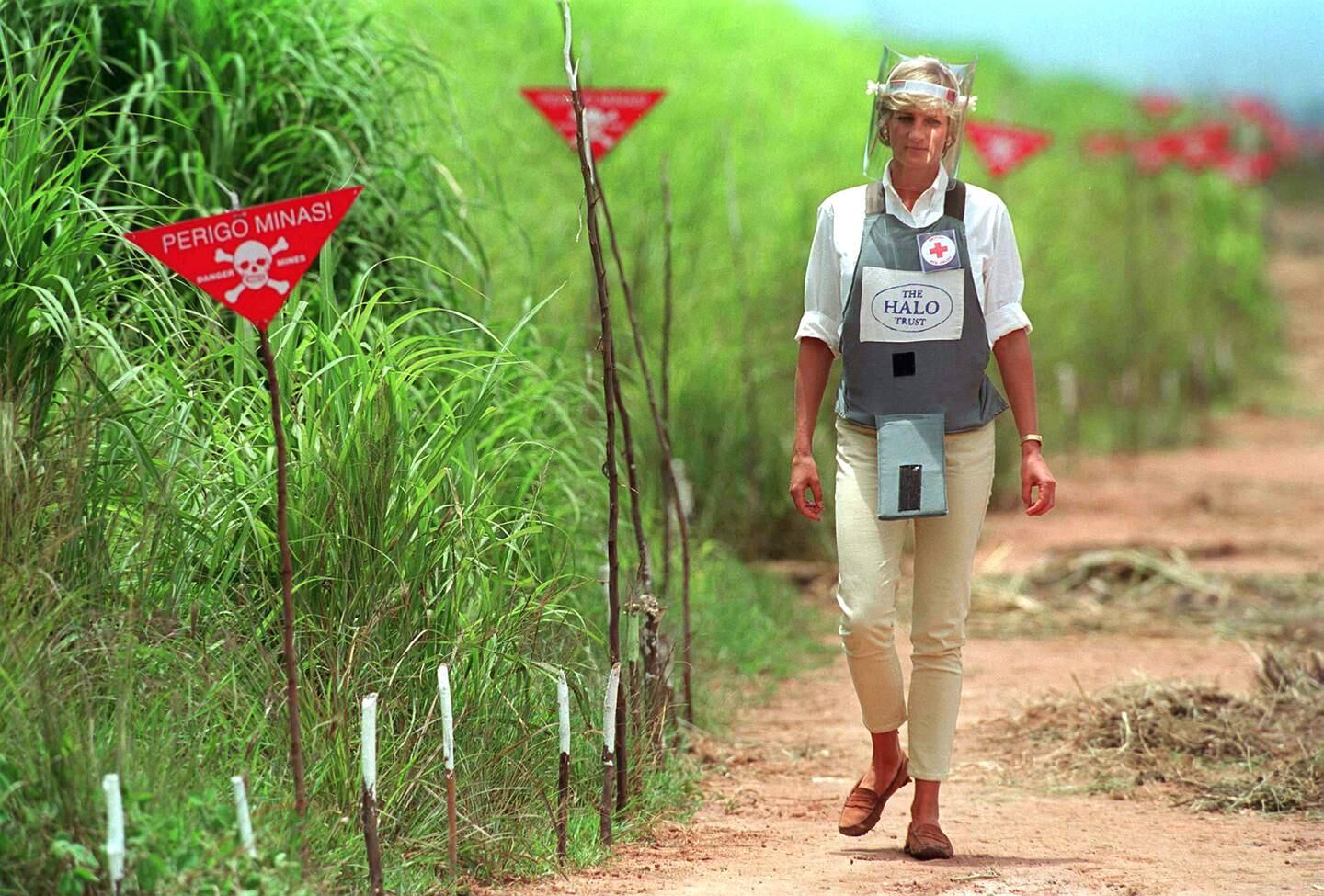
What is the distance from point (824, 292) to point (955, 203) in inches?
12.6

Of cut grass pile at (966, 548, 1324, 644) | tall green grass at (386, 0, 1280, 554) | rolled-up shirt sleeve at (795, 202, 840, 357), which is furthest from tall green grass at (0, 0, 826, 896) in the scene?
cut grass pile at (966, 548, 1324, 644)

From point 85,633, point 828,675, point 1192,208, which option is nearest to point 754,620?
point 828,675

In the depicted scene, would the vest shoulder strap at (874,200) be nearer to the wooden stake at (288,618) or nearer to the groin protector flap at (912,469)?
the groin protector flap at (912,469)

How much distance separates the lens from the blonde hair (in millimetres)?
3559

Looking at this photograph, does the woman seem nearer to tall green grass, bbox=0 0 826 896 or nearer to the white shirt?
the white shirt

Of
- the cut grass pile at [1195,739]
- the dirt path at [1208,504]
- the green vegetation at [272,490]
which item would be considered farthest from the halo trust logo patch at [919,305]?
the dirt path at [1208,504]

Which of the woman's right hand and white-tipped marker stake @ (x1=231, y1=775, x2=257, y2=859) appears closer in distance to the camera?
white-tipped marker stake @ (x1=231, y1=775, x2=257, y2=859)

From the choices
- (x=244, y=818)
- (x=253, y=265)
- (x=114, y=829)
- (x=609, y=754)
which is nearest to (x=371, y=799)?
(x=244, y=818)

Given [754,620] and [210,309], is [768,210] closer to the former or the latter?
[754,620]

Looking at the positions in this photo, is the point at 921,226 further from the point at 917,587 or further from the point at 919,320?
the point at 917,587

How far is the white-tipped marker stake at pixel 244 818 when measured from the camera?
2.64m

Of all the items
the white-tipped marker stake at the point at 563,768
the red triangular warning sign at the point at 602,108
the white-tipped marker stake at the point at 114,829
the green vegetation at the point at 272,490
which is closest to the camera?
the white-tipped marker stake at the point at 114,829

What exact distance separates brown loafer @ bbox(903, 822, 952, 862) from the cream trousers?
10 cm

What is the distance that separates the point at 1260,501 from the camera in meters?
10.4
